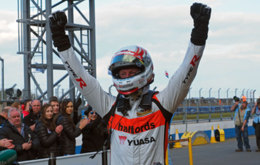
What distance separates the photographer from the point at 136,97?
3539mm

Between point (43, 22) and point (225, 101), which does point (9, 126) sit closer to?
point (43, 22)

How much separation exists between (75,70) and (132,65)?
1.45 ft

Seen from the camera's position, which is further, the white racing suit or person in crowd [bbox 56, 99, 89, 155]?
person in crowd [bbox 56, 99, 89, 155]

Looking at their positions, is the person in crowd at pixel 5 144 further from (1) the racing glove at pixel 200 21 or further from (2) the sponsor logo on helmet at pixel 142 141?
(1) the racing glove at pixel 200 21

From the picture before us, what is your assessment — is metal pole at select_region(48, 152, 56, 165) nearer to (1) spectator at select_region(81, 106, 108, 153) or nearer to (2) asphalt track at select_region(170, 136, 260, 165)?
(1) spectator at select_region(81, 106, 108, 153)

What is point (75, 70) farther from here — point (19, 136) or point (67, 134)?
point (67, 134)

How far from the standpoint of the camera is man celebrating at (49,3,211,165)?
134 inches

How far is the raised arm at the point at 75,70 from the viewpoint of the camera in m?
3.41

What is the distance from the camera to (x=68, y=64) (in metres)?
3.52

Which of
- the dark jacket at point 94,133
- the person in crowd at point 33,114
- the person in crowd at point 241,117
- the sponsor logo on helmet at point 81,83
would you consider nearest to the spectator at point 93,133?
the dark jacket at point 94,133

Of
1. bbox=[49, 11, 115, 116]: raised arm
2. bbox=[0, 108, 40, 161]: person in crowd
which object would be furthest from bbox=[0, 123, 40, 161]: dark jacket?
bbox=[49, 11, 115, 116]: raised arm

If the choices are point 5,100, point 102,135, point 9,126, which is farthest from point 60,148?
point 5,100

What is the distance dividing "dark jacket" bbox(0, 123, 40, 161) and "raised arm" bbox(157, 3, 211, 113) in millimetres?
3762

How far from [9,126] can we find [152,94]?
3714 mm
